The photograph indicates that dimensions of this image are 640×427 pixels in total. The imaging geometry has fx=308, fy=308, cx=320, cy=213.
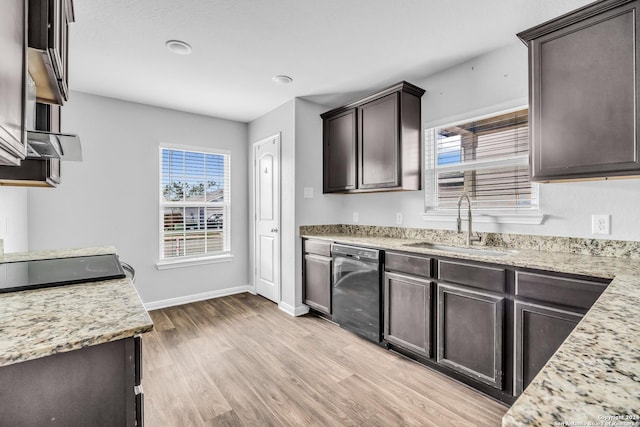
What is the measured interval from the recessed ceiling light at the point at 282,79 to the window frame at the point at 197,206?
160cm

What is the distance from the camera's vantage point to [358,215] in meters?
3.76

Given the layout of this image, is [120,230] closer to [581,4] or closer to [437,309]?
[437,309]

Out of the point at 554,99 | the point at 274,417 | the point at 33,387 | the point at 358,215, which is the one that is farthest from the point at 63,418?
the point at 358,215

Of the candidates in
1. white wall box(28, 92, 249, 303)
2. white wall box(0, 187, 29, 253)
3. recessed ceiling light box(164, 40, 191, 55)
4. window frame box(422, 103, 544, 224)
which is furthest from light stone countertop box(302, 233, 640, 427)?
white wall box(28, 92, 249, 303)

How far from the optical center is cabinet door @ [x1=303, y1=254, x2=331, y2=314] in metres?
3.29

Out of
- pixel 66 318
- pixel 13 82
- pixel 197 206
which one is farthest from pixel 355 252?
pixel 13 82

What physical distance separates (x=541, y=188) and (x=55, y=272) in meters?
3.09

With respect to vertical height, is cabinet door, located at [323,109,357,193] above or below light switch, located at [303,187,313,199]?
above

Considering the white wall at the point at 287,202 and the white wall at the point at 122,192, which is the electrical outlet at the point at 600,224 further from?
the white wall at the point at 122,192

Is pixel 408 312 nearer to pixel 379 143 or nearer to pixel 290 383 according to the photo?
pixel 290 383

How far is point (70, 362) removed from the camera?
0.85 m

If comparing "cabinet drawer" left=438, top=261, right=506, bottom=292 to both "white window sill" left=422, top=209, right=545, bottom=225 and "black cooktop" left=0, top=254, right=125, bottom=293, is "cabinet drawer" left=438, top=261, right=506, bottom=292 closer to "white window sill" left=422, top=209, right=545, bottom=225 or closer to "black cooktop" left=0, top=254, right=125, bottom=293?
"white window sill" left=422, top=209, right=545, bottom=225

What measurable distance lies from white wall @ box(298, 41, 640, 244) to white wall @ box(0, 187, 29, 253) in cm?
320

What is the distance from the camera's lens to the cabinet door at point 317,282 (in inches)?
130
